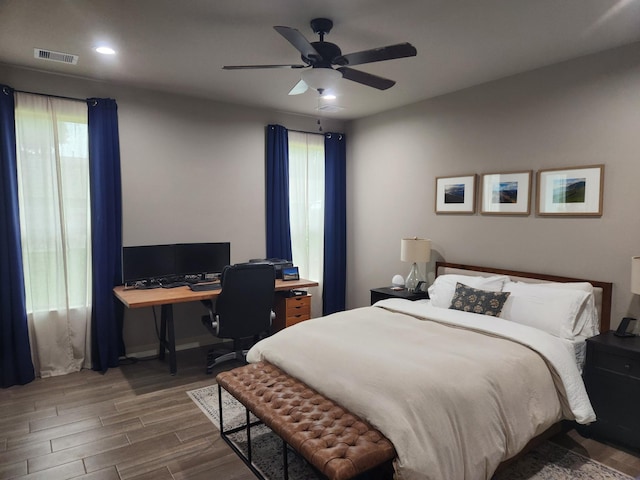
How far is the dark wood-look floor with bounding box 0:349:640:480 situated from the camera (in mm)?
2451

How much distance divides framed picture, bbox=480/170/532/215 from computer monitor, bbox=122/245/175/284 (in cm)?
318

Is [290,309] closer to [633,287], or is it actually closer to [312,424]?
[312,424]

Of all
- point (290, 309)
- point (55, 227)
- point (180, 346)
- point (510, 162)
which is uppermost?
point (510, 162)

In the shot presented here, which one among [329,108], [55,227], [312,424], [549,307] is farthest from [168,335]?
[549,307]

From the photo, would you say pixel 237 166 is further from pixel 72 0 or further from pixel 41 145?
pixel 72 0

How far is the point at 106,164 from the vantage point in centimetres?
393

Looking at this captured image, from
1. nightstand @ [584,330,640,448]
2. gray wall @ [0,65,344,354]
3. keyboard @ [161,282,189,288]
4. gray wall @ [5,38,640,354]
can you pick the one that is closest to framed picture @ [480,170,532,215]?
gray wall @ [5,38,640,354]

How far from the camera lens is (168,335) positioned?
3.79 m

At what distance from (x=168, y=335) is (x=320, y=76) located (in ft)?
8.65

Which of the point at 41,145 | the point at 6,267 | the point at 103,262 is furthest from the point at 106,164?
the point at 6,267

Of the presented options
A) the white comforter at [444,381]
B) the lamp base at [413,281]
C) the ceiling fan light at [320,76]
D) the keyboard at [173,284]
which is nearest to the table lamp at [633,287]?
the white comforter at [444,381]

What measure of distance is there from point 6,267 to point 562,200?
4701mm

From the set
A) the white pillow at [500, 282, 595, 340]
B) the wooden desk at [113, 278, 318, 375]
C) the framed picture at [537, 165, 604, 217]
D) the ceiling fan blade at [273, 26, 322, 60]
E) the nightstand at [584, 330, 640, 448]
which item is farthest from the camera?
the wooden desk at [113, 278, 318, 375]

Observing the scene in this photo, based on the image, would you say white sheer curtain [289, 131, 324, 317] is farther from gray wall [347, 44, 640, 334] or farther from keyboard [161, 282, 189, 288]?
keyboard [161, 282, 189, 288]
